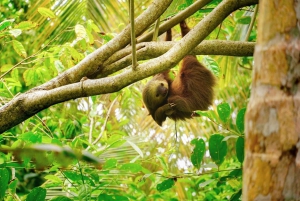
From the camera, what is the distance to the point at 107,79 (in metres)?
2.12

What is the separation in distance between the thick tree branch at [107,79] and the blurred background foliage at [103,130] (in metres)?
0.14

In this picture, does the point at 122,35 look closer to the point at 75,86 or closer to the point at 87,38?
the point at 75,86

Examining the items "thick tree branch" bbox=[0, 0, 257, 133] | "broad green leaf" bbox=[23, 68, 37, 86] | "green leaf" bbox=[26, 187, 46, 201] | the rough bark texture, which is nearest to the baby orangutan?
"broad green leaf" bbox=[23, 68, 37, 86]

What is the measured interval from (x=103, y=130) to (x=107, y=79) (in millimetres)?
1577

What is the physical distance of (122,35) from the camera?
2.57 meters

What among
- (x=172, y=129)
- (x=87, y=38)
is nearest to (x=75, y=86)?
(x=87, y=38)

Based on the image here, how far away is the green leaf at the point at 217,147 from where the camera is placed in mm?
2370

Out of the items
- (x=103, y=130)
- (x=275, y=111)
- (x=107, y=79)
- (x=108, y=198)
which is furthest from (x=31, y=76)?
(x=275, y=111)

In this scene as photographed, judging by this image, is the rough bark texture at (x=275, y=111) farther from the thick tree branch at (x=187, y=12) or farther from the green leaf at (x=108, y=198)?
the green leaf at (x=108, y=198)

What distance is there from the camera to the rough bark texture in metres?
1.08

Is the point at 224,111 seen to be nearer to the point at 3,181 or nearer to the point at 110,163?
the point at 110,163

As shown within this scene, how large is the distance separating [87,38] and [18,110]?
3.66ft

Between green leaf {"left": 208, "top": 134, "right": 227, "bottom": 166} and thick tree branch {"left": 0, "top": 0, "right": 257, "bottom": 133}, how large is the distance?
0.52m

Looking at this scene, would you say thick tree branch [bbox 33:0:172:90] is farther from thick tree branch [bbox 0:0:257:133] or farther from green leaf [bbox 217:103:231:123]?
green leaf [bbox 217:103:231:123]
